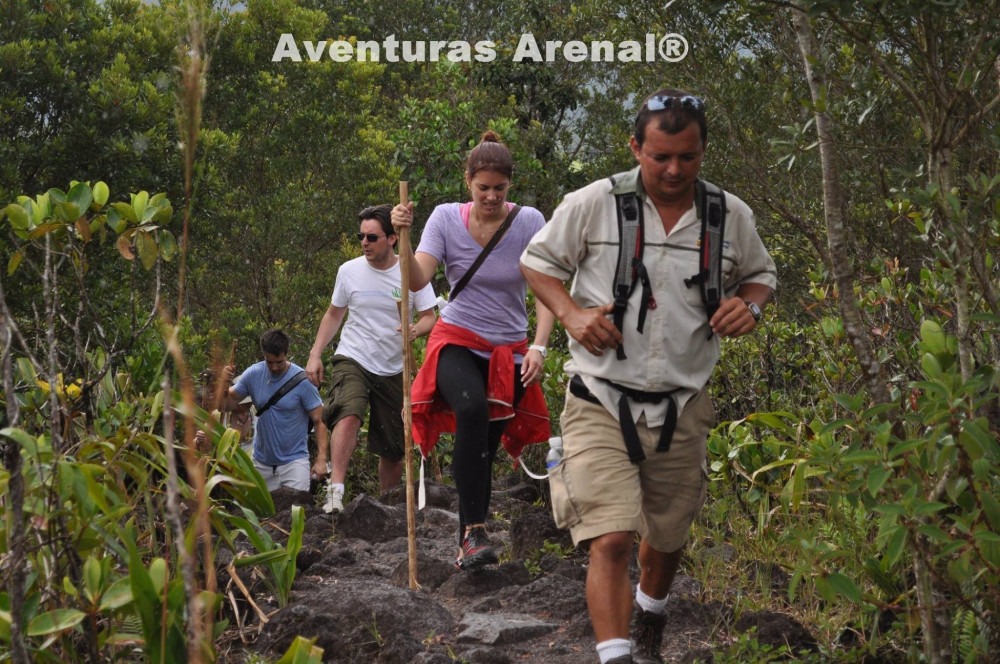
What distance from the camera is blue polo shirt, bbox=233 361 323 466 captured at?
8891 mm

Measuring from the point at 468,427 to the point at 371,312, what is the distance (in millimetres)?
2494

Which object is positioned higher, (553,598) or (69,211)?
(69,211)

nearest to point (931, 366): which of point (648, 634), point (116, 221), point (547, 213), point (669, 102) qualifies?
point (669, 102)

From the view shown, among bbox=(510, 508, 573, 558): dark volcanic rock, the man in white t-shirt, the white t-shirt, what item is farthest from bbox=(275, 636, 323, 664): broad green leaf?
the white t-shirt

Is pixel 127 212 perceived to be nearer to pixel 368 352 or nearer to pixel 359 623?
pixel 359 623

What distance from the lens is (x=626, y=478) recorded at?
13.1 feet

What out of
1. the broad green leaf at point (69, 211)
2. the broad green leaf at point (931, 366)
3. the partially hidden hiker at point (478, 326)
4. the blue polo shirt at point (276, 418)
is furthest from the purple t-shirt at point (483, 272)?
the blue polo shirt at point (276, 418)

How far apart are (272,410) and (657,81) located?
5481mm

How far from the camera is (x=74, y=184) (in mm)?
3980

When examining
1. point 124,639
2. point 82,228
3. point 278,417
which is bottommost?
point 278,417

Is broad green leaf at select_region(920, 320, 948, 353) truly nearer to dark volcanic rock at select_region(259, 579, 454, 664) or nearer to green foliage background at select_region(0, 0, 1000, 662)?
green foliage background at select_region(0, 0, 1000, 662)

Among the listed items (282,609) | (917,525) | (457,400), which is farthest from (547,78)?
(917,525)

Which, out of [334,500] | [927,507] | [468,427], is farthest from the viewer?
[334,500]

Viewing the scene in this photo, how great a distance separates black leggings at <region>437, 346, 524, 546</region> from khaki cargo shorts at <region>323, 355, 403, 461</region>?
2.29m
